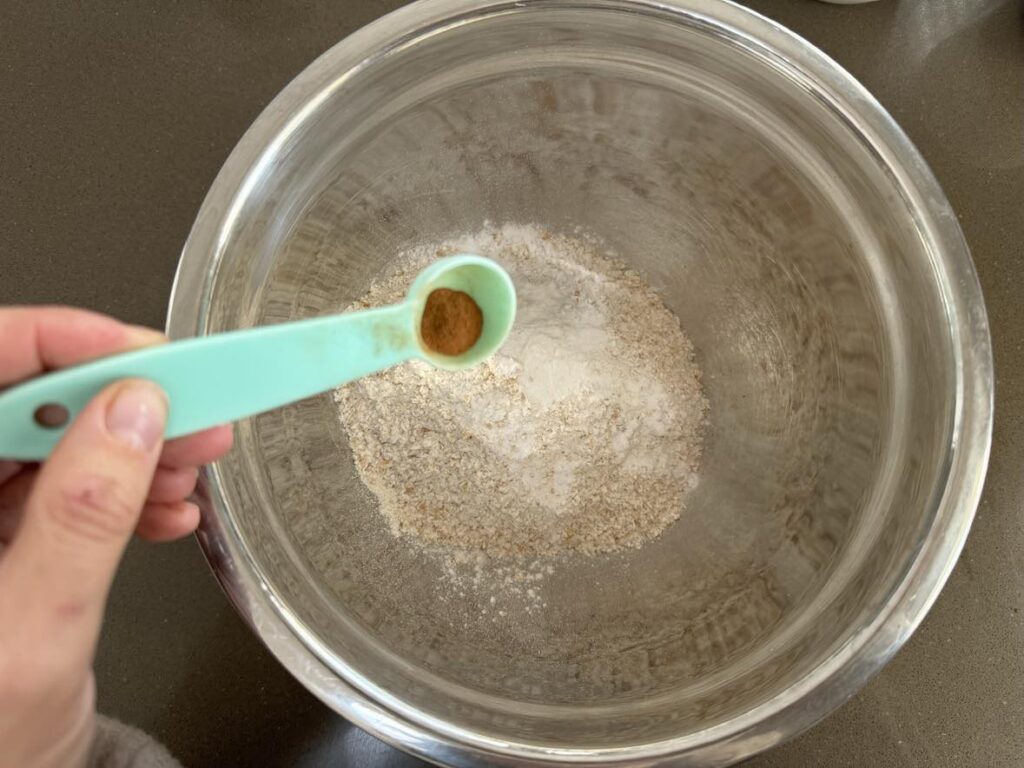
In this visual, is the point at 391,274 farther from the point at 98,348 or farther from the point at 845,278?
the point at 845,278

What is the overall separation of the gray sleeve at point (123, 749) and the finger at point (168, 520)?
220mm

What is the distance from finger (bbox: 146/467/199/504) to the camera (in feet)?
2.23

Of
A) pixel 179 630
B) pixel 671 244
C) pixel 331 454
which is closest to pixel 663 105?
pixel 671 244

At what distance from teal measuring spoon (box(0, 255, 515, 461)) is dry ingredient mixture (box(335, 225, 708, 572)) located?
14 cm

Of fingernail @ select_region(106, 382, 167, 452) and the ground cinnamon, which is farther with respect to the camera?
the ground cinnamon

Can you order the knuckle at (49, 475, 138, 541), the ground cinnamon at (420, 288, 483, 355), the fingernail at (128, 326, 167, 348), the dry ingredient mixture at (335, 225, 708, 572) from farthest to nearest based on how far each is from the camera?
1. the dry ingredient mixture at (335, 225, 708, 572)
2. the ground cinnamon at (420, 288, 483, 355)
3. the fingernail at (128, 326, 167, 348)
4. the knuckle at (49, 475, 138, 541)

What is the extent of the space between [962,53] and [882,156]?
36 centimetres

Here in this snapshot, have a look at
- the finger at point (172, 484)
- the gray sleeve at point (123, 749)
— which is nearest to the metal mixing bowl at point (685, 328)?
the finger at point (172, 484)

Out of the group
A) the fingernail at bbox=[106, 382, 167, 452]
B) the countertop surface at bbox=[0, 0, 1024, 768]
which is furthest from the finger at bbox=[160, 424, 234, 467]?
the countertop surface at bbox=[0, 0, 1024, 768]

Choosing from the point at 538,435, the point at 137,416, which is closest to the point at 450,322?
the point at 538,435

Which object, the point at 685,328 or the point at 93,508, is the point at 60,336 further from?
the point at 685,328

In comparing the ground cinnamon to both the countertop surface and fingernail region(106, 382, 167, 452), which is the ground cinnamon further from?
the countertop surface

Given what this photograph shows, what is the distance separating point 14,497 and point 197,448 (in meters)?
0.19

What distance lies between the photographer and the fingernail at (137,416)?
19.7 inches
